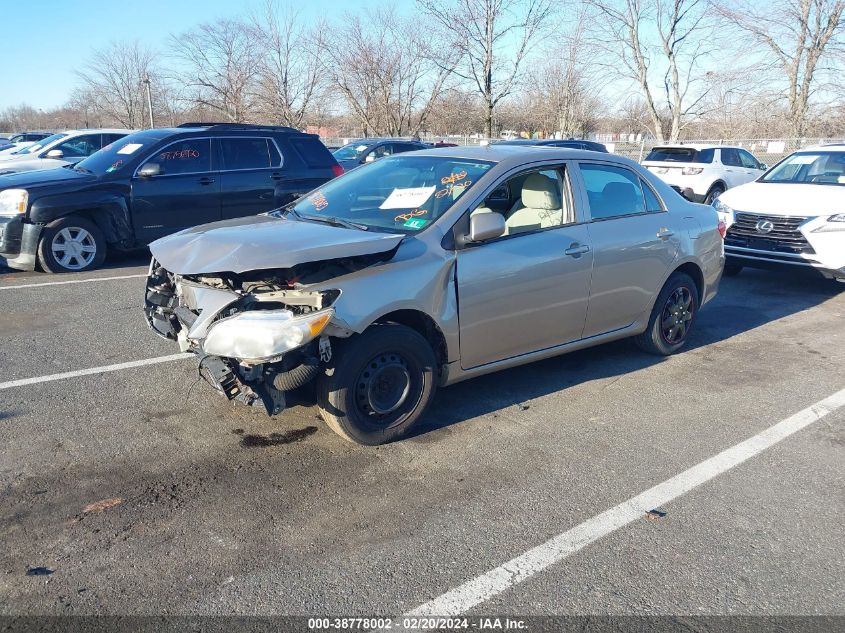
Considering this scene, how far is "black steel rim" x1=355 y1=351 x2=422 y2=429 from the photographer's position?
385cm

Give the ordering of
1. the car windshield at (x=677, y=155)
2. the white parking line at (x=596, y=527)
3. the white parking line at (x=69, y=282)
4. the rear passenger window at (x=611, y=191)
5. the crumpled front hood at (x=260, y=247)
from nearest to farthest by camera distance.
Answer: the white parking line at (x=596, y=527)
the crumpled front hood at (x=260, y=247)
the rear passenger window at (x=611, y=191)
the white parking line at (x=69, y=282)
the car windshield at (x=677, y=155)

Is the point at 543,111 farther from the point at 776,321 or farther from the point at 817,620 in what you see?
the point at 817,620

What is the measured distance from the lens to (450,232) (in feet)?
13.7

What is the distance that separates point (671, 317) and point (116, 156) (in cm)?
713

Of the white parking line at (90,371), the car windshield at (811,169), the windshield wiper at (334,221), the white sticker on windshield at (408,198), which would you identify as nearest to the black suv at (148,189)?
the white parking line at (90,371)

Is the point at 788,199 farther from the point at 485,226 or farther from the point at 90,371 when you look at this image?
the point at 90,371

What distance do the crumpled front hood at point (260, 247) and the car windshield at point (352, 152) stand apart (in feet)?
48.2

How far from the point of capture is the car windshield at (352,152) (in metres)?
18.7

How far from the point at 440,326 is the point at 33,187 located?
644 centimetres

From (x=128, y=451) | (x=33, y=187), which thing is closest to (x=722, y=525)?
(x=128, y=451)

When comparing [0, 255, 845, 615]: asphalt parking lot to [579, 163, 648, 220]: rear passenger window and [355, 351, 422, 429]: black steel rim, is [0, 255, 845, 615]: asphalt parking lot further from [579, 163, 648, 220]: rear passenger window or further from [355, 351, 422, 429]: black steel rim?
[579, 163, 648, 220]: rear passenger window

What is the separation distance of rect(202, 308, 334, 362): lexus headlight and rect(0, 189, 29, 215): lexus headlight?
593 cm

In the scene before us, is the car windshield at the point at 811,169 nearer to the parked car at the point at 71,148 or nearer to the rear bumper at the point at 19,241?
the rear bumper at the point at 19,241

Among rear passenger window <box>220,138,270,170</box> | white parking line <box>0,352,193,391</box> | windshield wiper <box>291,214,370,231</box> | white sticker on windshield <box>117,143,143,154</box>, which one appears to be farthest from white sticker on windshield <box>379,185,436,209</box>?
white sticker on windshield <box>117,143,143,154</box>
